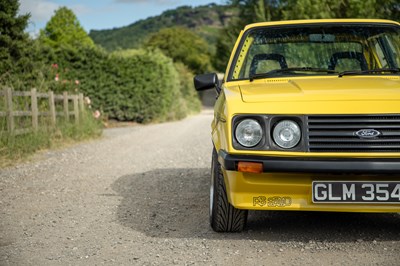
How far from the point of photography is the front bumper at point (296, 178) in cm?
355

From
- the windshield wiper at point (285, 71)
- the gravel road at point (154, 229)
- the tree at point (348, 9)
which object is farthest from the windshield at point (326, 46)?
the tree at point (348, 9)

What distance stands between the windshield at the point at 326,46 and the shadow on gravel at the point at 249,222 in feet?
4.27

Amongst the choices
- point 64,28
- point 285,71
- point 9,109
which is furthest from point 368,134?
point 64,28

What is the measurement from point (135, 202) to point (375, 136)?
2.83 metres

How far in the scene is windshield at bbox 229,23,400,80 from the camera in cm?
513

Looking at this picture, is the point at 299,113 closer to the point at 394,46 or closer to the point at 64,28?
the point at 394,46

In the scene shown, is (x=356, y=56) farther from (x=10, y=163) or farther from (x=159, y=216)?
(x=10, y=163)

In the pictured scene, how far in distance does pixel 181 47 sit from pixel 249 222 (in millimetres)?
76833

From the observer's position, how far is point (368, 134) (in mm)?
3613

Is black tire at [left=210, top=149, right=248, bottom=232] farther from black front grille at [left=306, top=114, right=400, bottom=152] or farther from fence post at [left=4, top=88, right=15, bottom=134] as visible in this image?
fence post at [left=4, top=88, right=15, bottom=134]

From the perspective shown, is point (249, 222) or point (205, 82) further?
point (205, 82)

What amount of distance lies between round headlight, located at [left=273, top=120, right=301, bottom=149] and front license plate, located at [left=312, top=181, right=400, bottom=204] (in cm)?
29

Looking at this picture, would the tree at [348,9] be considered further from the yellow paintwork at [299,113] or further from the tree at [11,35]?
the yellow paintwork at [299,113]

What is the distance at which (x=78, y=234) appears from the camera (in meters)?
4.36
